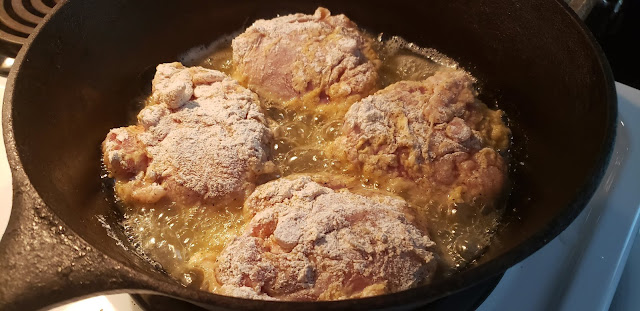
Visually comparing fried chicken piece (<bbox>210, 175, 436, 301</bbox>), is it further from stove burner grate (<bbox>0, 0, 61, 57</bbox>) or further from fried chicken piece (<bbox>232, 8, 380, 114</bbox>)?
stove burner grate (<bbox>0, 0, 61, 57</bbox>)

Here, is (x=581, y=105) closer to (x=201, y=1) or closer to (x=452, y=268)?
(x=452, y=268)

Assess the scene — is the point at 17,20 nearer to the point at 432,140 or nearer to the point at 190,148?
the point at 190,148

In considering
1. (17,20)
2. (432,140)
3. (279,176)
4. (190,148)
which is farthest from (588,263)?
(17,20)

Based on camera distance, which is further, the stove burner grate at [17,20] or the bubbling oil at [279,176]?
the stove burner grate at [17,20]

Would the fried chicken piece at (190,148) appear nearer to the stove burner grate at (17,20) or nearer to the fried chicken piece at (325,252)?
the fried chicken piece at (325,252)

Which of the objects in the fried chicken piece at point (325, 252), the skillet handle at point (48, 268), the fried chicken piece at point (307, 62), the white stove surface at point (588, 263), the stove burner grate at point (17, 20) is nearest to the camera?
the skillet handle at point (48, 268)

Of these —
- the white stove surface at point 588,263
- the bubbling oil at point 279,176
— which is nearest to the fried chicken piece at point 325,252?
the bubbling oil at point 279,176
